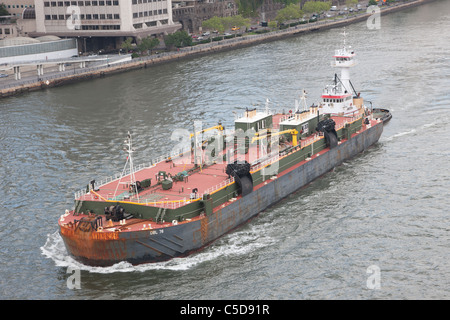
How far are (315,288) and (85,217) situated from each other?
1436 centimetres

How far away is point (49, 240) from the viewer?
4338 centimetres

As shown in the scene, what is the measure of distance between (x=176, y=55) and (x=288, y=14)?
39706 millimetres

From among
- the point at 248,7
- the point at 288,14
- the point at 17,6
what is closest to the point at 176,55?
the point at 17,6

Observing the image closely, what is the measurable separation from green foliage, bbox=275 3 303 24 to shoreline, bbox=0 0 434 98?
3436mm

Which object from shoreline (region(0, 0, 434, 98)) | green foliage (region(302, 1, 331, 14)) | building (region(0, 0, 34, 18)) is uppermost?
building (region(0, 0, 34, 18))

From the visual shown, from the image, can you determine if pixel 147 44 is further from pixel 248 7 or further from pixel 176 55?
pixel 248 7

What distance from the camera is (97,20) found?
390 feet

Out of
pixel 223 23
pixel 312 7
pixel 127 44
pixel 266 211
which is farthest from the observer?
pixel 312 7

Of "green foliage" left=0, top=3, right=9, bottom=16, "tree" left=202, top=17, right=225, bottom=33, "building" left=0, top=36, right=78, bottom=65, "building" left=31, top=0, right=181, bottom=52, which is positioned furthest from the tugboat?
"green foliage" left=0, top=3, right=9, bottom=16

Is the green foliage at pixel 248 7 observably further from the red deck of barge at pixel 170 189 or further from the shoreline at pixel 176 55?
the red deck of barge at pixel 170 189

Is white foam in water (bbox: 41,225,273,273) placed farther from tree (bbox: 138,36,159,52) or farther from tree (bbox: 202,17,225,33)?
tree (bbox: 202,17,225,33)

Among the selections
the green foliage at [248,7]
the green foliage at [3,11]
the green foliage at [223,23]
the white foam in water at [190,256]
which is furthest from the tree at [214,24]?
the white foam in water at [190,256]

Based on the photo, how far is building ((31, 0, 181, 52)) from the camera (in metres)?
118
